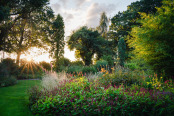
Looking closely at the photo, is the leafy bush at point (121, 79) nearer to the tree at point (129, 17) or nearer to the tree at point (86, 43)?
the tree at point (129, 17)

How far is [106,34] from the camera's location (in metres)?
26.9

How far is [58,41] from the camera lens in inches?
660

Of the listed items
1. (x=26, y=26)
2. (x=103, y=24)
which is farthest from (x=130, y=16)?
(x=26, y=26)

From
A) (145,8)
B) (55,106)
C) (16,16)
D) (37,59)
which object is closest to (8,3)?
(16,16)

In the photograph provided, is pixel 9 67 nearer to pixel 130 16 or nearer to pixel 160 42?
pixel 160 42

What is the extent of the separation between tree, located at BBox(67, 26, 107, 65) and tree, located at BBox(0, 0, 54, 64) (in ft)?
30.1

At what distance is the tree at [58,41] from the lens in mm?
16562

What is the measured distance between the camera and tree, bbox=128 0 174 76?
231 inches

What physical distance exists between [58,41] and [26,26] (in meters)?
4.43

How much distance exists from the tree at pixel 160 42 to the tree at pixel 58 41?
41.1ft

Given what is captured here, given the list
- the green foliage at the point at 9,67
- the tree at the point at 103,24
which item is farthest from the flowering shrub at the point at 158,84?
the tree at the point at 103,24

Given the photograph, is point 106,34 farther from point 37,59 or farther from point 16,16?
point 16,16

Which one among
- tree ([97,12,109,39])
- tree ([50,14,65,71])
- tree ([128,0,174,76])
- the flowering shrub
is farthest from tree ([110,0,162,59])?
the flowering shrub

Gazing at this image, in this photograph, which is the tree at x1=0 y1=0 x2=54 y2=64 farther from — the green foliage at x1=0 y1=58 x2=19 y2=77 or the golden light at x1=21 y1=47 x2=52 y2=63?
the green foliage at x1=0 y1=58 x2=19 y2=77
